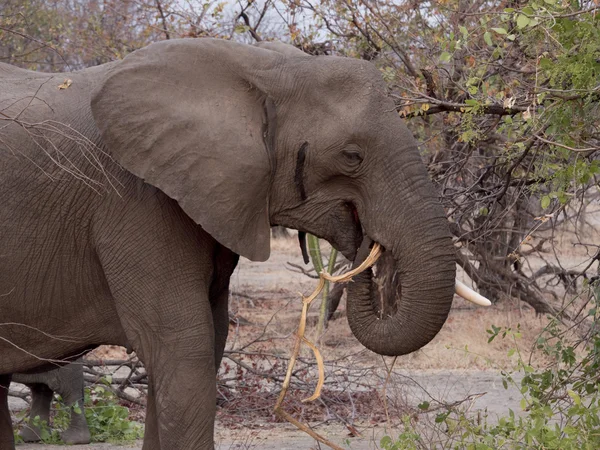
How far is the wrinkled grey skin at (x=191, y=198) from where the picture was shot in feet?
14.1

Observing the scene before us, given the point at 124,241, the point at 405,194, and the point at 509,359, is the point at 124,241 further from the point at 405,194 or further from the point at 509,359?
the point at 509,359

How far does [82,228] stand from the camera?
14.9ft

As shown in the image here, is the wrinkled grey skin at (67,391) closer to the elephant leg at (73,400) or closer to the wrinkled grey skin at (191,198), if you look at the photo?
the elephant leg at (73,400)

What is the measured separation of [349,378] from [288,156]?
14.7ft

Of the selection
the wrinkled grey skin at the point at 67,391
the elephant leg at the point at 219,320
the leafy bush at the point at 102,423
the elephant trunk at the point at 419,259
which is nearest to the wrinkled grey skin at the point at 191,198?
the elephant trunk at the point at 419,259

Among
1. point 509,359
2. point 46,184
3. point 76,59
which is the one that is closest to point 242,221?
point 46,184

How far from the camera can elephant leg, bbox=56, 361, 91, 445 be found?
20.6 ft

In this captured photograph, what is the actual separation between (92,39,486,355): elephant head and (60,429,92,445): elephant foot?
95.8 inches

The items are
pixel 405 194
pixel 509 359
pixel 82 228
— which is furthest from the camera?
pixel 509 359

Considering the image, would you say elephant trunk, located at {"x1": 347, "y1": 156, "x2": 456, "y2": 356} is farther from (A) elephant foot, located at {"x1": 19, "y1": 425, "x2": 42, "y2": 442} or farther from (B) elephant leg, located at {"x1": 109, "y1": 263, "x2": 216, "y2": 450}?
(A) elephant foot, located at {"x1": 19, "y1": 425, "x2": 42, "y2": 442}

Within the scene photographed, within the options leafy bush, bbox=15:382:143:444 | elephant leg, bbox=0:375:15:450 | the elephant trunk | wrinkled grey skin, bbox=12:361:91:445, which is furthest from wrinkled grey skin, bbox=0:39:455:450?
leafy bush, bbox=15:382:143:444

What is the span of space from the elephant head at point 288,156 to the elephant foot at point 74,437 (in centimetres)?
243

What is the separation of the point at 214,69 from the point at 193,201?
561mm

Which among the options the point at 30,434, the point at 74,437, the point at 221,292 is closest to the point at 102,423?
the point at 74,437
